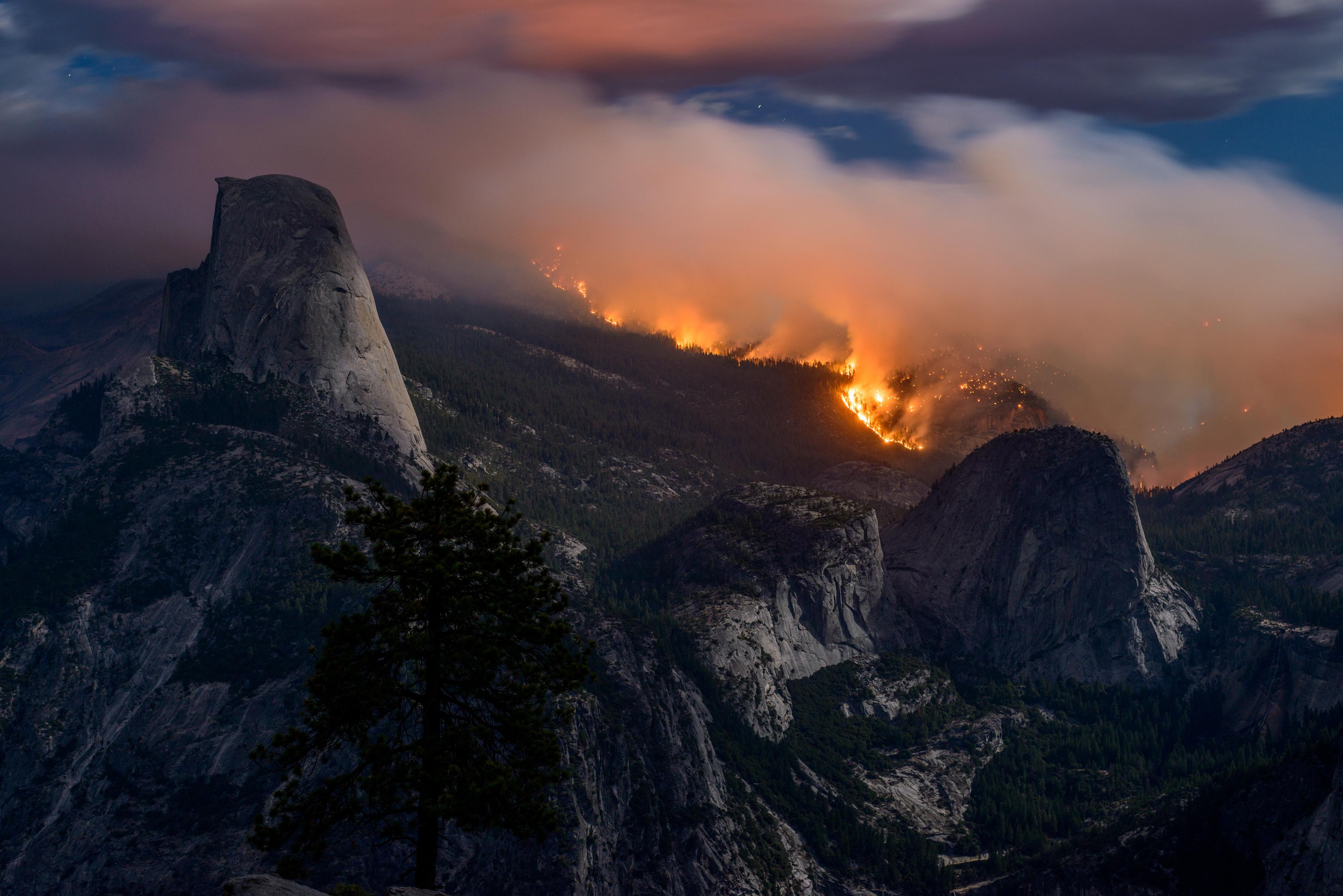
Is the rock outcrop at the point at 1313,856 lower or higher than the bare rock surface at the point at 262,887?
lower

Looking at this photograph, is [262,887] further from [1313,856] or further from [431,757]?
[1313,856]

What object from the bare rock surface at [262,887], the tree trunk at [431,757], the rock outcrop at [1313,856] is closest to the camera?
the bare rock surface at [262,887]

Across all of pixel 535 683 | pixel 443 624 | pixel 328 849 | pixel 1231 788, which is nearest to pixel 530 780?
pixel 535 683

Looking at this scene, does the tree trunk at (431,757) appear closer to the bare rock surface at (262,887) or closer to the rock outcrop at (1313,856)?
the bare rock surface at (262,887)

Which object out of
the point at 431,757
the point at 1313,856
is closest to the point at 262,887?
the point at 431,757

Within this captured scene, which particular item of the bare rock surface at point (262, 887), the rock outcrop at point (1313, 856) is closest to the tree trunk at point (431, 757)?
the bare rock surface at point (262, 887)

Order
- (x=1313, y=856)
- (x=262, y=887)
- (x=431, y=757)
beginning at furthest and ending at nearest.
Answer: (x=1313, y=856) < (x=431, y=757) < (x=262, y=887)

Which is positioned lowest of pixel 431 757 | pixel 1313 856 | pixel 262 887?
pixel 1313 856

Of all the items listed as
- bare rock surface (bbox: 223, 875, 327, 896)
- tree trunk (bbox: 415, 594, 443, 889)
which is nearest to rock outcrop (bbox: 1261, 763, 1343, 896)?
tree trunk (bbox: 415, 594, 443, 889)
